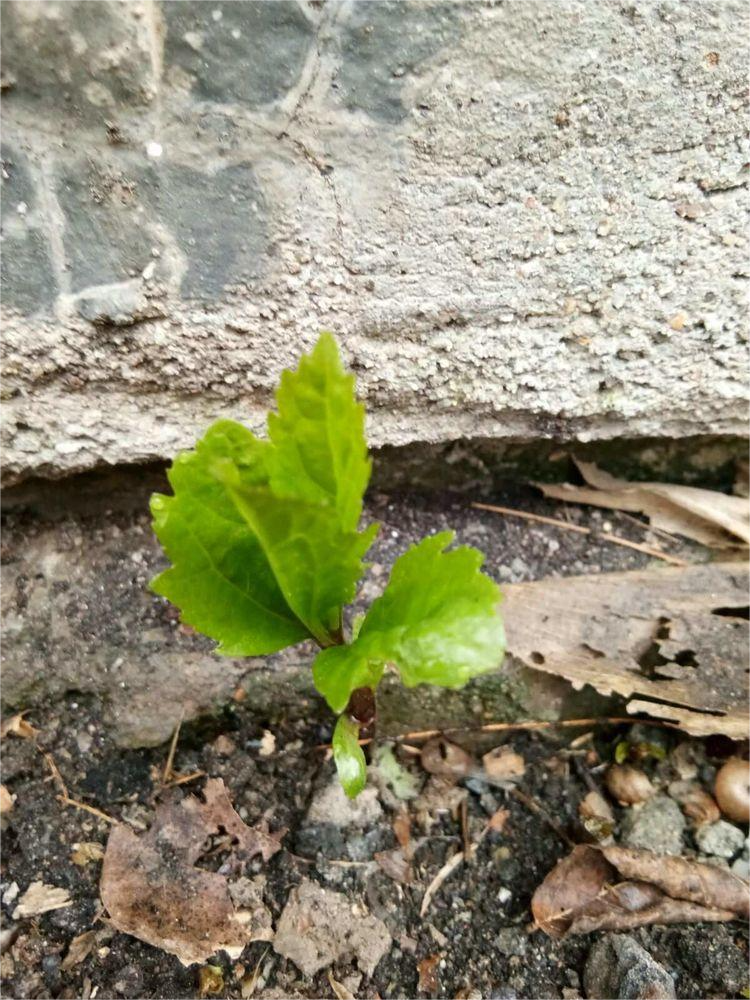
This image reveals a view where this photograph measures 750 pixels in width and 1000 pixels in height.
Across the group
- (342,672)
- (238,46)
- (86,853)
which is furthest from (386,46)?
(86,853)

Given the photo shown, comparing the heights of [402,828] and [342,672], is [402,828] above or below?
below

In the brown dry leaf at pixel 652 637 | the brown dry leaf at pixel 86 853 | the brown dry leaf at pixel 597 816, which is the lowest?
the brown dry leaf at pixel 86 853

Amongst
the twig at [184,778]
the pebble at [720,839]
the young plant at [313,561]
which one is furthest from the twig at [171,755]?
the pebble at [720,839]

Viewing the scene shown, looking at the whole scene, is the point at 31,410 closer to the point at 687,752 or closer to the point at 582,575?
the point at 582,575

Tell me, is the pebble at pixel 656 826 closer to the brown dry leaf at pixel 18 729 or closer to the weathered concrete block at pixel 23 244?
the brown dry leaf at pixel 18 729

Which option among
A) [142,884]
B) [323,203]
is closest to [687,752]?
[142,884]

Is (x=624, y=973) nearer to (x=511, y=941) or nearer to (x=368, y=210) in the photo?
(x=511, y=941)
